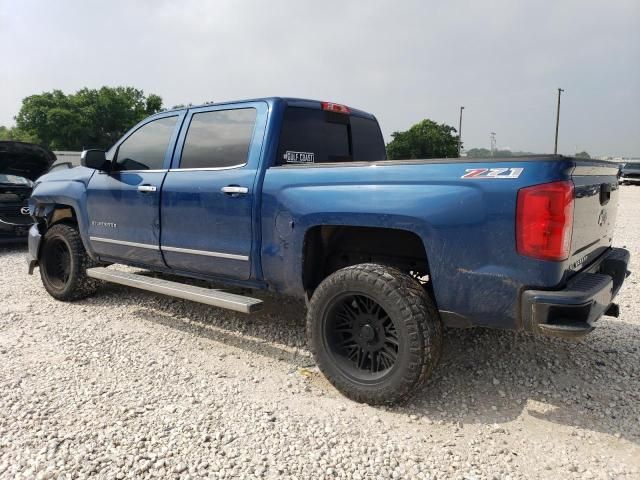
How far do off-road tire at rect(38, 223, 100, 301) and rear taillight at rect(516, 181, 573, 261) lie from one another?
4.43 meters

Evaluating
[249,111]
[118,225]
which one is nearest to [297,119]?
[249,111]

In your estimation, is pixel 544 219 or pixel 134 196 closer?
pixel 544 219

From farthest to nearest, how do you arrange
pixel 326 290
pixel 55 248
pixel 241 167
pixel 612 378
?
1. pixel 55 248
2. pixel 241 167
3. pixel 612 378
4. pixel 326 290

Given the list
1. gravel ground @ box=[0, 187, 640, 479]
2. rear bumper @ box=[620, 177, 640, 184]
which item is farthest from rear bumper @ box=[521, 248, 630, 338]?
rear bumper @ box=[620, 177, 640, 184]

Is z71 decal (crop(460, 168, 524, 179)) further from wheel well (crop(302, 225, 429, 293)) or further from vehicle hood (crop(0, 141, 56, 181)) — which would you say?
vehicle hood (crop(0, 141, 56, 181))

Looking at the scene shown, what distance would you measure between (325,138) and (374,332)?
1.84 metres

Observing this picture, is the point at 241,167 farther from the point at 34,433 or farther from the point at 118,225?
the point at 34,433

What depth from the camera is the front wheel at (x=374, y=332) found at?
9.50 feet

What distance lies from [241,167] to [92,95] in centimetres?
5317

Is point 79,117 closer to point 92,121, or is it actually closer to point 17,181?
point 92,121

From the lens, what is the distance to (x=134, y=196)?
4.48 meters

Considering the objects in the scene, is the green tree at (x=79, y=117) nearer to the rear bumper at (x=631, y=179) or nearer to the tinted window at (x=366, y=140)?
the rear bumper at (x=631, y=179)

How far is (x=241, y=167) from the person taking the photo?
3.75 m

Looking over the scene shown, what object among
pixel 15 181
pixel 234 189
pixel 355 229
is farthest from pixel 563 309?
pixel 15 181
